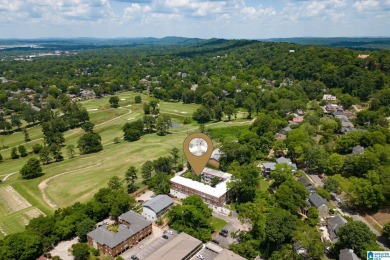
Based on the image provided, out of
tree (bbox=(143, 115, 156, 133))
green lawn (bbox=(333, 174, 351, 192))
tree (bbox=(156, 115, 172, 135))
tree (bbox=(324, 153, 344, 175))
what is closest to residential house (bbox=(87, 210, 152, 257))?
green lawn (bbox=(333, 174, 351, 192))

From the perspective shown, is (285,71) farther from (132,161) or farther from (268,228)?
(268,228)

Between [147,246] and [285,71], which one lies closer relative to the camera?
[147,246]

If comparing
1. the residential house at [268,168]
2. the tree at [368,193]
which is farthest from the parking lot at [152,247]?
the tree at [368,193]

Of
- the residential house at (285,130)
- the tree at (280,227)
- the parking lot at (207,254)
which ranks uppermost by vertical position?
the tree at (280,227)

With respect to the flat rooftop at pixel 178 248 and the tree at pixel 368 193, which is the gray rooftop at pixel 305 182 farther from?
the flat rooftop at pixel 178 248

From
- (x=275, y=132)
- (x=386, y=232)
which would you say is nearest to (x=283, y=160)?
(x=275, y=132)

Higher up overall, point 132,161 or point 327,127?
point 327,127

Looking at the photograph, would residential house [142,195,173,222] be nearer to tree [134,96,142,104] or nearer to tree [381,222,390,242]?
tree [381,222,390,242]

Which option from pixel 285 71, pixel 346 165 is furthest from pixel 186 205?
pixel 285 71
